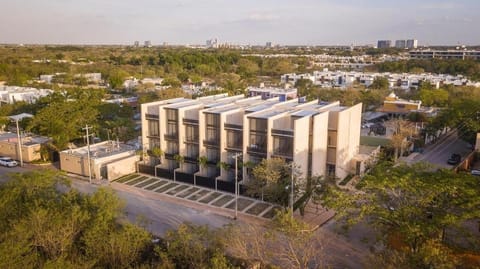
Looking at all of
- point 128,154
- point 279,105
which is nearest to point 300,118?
point 279,105

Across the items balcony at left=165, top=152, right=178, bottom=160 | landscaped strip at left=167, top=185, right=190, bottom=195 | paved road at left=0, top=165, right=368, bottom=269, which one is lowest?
paved road at left=0, top=165, right=368, bottom=269

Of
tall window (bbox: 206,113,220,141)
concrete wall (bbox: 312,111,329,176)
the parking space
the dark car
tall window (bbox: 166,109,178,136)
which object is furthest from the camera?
the dark car

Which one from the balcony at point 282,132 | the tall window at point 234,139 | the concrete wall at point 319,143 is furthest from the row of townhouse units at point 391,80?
the tall window at point 234,139

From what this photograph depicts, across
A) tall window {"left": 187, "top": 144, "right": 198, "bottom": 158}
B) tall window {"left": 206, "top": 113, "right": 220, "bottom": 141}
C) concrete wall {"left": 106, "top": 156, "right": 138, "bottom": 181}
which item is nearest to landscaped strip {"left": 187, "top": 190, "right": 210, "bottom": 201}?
tall window {"left": 187, "top": 144, "right": 198, "bottom": 158}

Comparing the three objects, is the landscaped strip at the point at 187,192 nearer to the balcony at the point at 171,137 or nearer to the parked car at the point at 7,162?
the balcony at the point at 171,137

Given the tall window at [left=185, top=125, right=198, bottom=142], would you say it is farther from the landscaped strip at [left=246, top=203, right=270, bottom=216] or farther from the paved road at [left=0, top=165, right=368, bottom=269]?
the landscaped strip at [left=246, top=203, right=270, bottom=216]

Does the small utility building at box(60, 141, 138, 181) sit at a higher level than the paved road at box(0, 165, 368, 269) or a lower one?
higher

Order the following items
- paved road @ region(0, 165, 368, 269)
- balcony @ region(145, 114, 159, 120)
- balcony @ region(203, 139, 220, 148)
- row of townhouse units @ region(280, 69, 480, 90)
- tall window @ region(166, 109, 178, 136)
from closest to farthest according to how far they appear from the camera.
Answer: paved road @ region(0, 165, 368, 269) < balcony @ region(203, 139, 220, 148) < tall window @ region(166, 109, 178, 136) < balcony @ region(145, 114, 159, 120) < row of townhouse units @ region(280, 69, 480, 90)

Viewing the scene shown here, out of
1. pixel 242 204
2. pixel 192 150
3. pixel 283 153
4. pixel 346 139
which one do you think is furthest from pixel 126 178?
pixel 346 139
